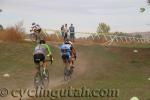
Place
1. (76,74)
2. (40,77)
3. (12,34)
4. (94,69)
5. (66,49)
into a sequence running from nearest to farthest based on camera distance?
(40,77)
(66,49)
(76,74)
(94,69)
(12,34)

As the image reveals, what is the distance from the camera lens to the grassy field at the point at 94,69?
74.0 feet

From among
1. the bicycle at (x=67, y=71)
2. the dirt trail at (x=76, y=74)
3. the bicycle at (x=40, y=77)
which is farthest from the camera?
the bicycle at (x=67, y=71)

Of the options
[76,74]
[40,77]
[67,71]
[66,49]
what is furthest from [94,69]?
[40,77]

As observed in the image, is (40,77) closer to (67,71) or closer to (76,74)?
(67,71)

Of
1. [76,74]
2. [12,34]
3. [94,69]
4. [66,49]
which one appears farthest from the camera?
[12,34]

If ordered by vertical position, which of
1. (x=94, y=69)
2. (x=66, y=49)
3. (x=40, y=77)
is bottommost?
(x=94, y=69)

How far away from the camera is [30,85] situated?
74.3 ft

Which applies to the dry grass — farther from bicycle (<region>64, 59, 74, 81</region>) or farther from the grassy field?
bicycle (<region>64, 59, 74, 81</region>)

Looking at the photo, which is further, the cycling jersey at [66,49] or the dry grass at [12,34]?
the dry grass at [12,34]

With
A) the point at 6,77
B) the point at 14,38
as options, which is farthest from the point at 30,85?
the point at 14,38

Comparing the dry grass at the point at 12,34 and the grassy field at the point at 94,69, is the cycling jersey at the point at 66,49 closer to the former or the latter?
the grassy field at the point at 94,69

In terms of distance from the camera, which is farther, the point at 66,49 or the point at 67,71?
the point at 67,71

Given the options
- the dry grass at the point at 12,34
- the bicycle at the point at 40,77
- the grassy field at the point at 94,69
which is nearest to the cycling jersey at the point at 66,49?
the grassy field at the point at 94,69

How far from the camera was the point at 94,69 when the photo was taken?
1208 inches
